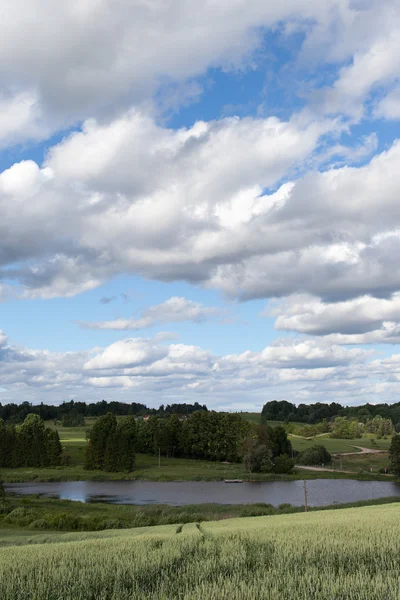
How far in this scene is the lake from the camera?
252 feet

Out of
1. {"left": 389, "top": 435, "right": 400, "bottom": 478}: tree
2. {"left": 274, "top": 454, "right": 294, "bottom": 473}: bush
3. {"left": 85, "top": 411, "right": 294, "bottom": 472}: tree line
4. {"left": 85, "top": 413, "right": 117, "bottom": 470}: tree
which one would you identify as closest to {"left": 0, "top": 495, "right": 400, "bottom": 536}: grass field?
{"left": 389, "top": 435, "right": 400, "bottom": 478}: tree

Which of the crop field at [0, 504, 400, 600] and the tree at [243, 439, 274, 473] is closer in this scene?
the crop field at [0, 504, 400, 600]

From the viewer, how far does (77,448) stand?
487ft

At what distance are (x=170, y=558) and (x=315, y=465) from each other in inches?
5245

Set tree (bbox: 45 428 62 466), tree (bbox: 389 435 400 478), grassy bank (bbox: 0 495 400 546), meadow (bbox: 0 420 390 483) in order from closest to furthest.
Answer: grassy bank (bbox: 0 495 400 546), meadow (bbox: 0 420 390 483), tree (bbox: 389 435 400 478), tree (bbox: 45 428 62 466)

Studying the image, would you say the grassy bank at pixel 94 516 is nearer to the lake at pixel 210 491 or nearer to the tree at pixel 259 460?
the lake at pixel 210 491

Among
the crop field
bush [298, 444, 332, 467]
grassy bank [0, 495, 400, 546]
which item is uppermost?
the crop field

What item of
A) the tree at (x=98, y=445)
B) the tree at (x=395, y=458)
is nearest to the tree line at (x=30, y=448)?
the tree at (x=98, y=445)

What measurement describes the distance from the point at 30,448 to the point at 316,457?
72.4m

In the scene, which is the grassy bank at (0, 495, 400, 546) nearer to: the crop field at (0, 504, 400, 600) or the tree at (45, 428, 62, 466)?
the crop field at (0, 504, 400, 600)

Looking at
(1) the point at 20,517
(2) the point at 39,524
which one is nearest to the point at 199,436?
(1) the point at 20,517

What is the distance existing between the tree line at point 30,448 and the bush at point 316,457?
63.1 meters

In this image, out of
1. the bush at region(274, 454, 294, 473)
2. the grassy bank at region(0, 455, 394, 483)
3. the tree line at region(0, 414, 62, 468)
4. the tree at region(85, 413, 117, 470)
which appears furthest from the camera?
the tree line at region(0, 414, 62, 468)

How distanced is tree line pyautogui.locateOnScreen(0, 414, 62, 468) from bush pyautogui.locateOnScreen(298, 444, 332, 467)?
63.1 metres
